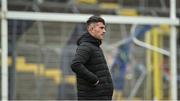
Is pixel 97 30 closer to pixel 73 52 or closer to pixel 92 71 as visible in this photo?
pixel 92 71

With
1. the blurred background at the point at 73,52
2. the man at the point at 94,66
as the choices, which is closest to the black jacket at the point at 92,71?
the man at the point at 94,66

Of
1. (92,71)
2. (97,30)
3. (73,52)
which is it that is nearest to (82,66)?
(92,71)

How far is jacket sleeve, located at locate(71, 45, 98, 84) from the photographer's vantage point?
4270 millimetres

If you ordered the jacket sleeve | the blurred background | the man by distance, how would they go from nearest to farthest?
the jacket sleeve
the man
the blurred background

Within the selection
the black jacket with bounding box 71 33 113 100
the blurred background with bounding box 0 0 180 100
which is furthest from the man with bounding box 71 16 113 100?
the blurred background with bounding box 0 0 180 100

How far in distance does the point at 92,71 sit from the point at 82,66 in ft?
0.57

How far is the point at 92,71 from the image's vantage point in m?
4.42

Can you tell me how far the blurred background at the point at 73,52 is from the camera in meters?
7.45

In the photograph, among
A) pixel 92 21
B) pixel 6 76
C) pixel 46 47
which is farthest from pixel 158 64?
pixel 92 21

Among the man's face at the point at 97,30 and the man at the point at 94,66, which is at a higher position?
the man's face at the point at 97,30

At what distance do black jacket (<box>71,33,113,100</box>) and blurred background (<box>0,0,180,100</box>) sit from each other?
3.08 m

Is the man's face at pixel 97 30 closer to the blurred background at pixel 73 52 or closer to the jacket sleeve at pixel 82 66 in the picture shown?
the jacket sleeve at pixel 82 66

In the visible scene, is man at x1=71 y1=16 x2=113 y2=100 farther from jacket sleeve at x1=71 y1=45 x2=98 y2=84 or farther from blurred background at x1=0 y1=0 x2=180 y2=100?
blurred background at x1=0 y1=0 x2=180 y2=100

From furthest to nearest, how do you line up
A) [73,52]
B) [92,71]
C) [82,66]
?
[73,52] < [92,71] < [82,66]
